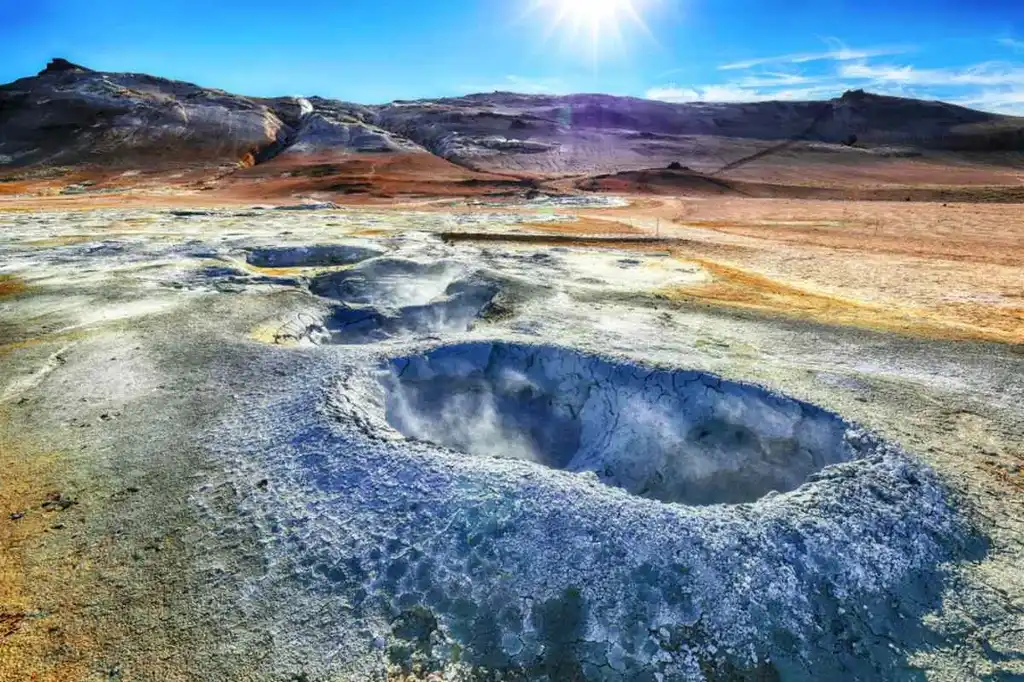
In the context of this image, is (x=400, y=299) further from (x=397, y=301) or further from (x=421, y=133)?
(x=421, y=133)

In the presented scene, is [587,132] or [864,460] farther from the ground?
[587,132]

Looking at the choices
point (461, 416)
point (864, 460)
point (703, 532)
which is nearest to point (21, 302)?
point (461, 416)

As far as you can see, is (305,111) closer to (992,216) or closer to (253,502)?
(992,216)

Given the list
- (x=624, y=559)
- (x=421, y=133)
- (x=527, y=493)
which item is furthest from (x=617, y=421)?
(x=421, y=133)

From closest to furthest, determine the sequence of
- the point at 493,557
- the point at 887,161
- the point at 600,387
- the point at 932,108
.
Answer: the point at 493,557 → the point at 600,387 → the point at 887,161 → the point at 932,108

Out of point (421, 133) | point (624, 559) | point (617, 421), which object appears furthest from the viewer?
point (421, 133)

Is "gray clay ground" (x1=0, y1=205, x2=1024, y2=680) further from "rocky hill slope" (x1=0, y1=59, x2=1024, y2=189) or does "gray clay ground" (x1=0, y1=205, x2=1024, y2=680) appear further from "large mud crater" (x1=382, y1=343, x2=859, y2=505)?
"rocky hill slope" (x1=0, y1=59, x2=1024, y2=189)

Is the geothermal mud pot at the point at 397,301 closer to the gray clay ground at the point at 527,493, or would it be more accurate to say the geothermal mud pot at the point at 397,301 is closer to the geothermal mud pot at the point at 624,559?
the gray clay ground at the point at 527,493
